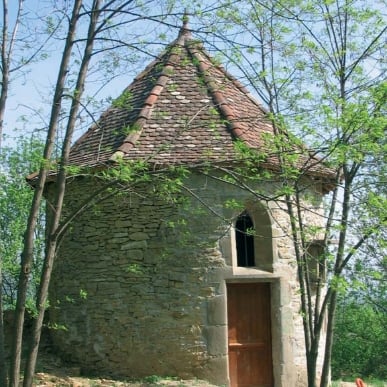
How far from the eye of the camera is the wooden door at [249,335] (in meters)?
9.66

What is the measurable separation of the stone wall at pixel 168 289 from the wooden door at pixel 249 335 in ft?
0.65

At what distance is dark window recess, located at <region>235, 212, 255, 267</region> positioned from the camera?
10.1m

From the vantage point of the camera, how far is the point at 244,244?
10.2 meters

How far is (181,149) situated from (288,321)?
10.9 feet

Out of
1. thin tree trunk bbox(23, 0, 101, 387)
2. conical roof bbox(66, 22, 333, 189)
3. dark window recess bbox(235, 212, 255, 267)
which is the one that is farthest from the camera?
dark window recess bbox(235, 212, 255, 267)

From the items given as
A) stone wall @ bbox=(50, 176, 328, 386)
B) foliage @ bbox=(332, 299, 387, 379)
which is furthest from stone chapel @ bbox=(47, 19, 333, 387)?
foliage @ bbox=(332, 299, 387, 379)

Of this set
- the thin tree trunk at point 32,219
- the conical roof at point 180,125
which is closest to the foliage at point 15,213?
the conical roof at point 180,125

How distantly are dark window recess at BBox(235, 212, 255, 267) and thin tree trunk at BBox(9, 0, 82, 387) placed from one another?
4.11 meters

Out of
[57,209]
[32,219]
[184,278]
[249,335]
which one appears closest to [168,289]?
[184,278]

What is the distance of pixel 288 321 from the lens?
9727 mm

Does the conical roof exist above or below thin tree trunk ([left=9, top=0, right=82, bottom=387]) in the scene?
above

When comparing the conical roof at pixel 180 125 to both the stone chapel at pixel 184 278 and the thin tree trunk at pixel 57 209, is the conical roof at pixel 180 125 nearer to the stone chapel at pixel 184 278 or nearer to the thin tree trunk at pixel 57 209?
the stone chapel at pixel 184 278

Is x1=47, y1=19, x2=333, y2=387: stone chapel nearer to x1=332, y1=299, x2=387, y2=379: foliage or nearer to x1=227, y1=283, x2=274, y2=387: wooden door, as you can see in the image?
x1=227, y1=283, x2=274, y2=387: wooden door

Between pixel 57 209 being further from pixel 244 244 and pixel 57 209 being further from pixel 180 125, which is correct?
pixel 244 244
